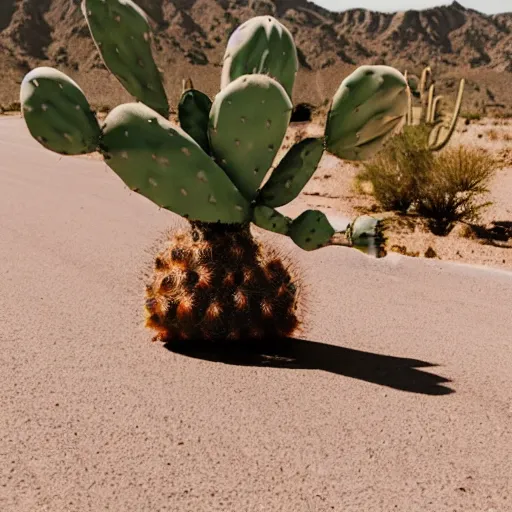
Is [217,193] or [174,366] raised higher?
[217,193]

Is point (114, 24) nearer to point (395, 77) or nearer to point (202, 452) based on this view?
point (395, 77)

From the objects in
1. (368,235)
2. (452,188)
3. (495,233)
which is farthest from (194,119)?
(452,188)

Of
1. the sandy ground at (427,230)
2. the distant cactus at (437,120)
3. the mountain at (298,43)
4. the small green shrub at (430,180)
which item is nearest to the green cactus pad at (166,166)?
the sandy ground at (427,230)

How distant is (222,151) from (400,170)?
26.6ft

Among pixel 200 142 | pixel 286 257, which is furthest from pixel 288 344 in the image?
pixel 200 142

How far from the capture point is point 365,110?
149 inches

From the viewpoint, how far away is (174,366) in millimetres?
3662

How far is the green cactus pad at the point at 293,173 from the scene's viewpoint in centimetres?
388

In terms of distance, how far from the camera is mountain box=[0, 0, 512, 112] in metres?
80.9

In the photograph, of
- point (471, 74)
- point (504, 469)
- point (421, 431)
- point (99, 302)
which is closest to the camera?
point (504, 469)

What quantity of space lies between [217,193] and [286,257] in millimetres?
699

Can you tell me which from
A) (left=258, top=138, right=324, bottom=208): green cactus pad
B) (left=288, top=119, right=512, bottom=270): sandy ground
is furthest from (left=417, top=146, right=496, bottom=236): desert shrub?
(left=258, top=138, right=324, bottom=208): green cactus pad

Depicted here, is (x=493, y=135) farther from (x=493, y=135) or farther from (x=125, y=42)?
(x=125, y=42)

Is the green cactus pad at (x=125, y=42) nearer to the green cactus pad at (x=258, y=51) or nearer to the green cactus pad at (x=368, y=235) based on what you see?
the green cactus pad at (x=258, y=51)
